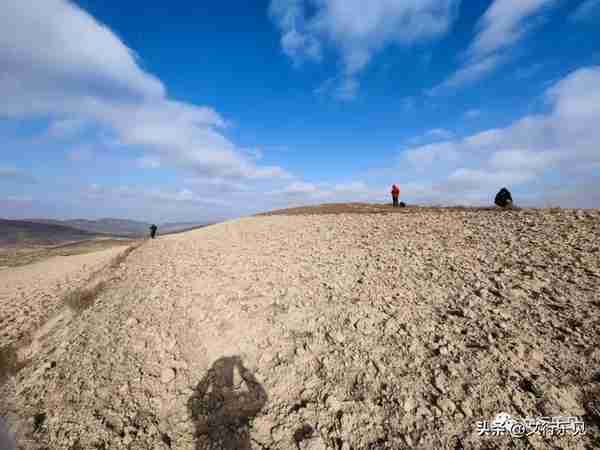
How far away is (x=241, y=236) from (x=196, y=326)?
1080 cm

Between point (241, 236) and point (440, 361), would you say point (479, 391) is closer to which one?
point (440, 361)

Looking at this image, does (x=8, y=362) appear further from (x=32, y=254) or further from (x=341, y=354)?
(x=32, y=254)

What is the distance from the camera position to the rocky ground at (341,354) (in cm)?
440

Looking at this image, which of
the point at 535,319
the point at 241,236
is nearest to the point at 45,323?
the point at 241,236

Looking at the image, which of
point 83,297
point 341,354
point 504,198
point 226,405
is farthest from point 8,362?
point 504,198

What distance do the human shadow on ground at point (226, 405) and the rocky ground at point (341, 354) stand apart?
28mm

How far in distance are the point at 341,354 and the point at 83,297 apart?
11350 mm

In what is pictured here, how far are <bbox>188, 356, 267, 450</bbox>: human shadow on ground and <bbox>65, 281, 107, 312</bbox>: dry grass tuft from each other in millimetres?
7419

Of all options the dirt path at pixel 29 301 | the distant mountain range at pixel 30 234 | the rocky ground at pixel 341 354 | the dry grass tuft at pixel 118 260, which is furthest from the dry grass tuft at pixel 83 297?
the distant mountain range at pixel 30 234

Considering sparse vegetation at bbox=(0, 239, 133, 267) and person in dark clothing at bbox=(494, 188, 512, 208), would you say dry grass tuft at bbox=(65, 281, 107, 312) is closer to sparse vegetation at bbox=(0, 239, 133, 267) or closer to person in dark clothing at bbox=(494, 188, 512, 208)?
person in dark clothing at bbox=(494, 188, 512, 208)

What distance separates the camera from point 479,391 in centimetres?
449

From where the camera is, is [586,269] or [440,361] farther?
[586,269]

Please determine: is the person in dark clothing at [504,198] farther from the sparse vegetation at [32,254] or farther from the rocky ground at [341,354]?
the sparse vegetation at [32,254]

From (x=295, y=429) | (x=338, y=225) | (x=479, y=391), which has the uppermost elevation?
(x=338, y=225)
